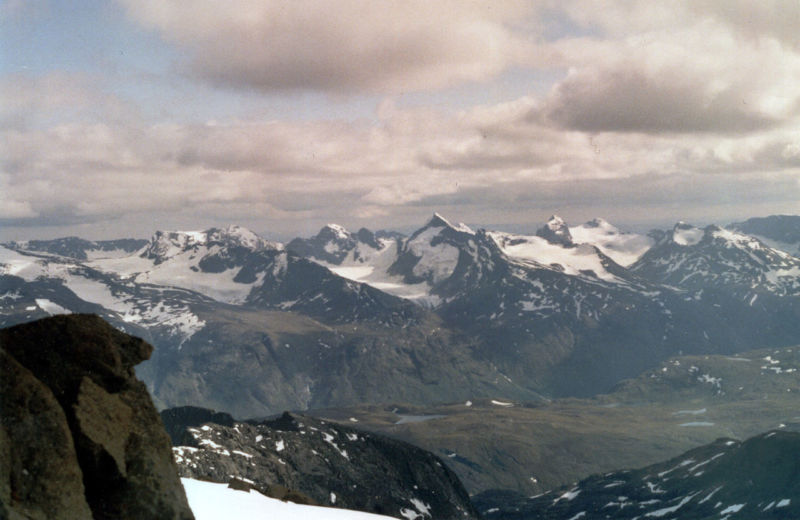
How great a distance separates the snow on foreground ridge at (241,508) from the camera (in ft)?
156

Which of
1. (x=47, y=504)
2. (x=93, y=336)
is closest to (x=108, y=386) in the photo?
(x=93, y=336)

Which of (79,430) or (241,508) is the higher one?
(79,430)

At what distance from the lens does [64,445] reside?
33188 millimetres

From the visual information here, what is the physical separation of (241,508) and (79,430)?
19.5 meters

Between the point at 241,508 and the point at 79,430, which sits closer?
the point at 79,430

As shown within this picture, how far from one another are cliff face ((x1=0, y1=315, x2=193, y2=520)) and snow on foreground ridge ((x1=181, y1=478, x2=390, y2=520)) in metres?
8.17

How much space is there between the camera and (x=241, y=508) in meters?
50.9

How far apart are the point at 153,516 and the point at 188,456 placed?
499ft

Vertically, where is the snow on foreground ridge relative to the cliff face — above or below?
below

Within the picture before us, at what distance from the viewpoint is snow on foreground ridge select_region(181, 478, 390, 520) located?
47406mm

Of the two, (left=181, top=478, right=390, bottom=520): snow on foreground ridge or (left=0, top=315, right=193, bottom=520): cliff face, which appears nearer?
(left=0, top=315, right=193, bottom=520): cliff face

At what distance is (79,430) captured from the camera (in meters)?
34.7

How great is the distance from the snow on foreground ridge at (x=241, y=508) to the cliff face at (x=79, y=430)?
26.8 ft

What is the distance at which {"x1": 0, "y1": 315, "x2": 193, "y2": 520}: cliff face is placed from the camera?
3127 cm
